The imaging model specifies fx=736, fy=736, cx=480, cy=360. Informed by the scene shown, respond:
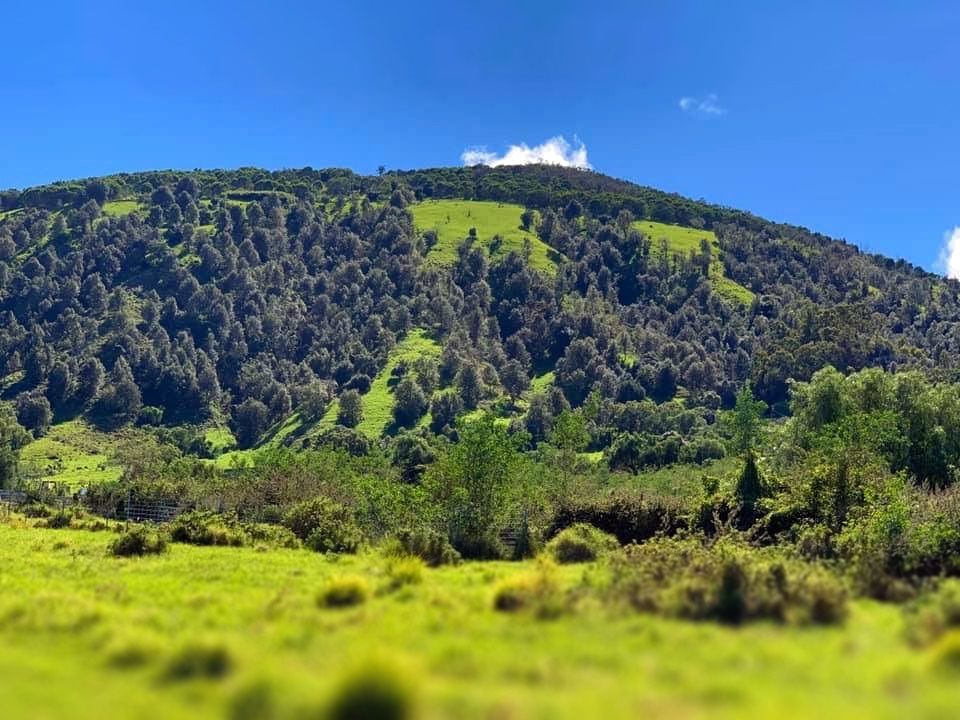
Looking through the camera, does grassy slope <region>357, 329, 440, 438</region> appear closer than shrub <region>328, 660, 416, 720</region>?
No

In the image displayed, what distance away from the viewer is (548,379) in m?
171

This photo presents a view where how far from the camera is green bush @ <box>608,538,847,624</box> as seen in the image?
44.3 ft

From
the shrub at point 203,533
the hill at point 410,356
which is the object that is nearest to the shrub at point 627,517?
the shrub at point 203,533

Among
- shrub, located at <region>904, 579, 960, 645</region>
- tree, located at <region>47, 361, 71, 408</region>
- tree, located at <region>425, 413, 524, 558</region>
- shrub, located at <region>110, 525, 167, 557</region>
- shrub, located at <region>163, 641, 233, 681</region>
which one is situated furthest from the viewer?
tree, located at <region>47, 361, 71, 408</region>

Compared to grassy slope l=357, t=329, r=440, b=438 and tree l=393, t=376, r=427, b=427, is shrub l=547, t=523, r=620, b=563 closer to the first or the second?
grassy slope l=357, t=329, r=440, b=438

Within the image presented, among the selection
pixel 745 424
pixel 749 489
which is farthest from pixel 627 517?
pixel 745 424

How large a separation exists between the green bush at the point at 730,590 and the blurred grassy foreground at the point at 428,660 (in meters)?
0.65

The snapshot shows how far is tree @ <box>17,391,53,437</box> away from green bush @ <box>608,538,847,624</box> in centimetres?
15368

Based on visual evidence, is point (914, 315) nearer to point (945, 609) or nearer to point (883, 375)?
point (883, 375)

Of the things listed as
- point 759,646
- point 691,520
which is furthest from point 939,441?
point 759,646

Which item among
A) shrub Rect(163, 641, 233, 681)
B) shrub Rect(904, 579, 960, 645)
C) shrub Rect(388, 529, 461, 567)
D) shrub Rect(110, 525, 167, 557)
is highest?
shrub Rect(904, 579, 960, 645)

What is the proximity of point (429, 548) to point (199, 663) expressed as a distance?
18.5 meters

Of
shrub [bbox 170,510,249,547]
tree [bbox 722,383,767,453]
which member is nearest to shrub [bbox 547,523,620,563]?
shrub [bbox 170,510,249,547]

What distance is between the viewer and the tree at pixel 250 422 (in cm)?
15073
